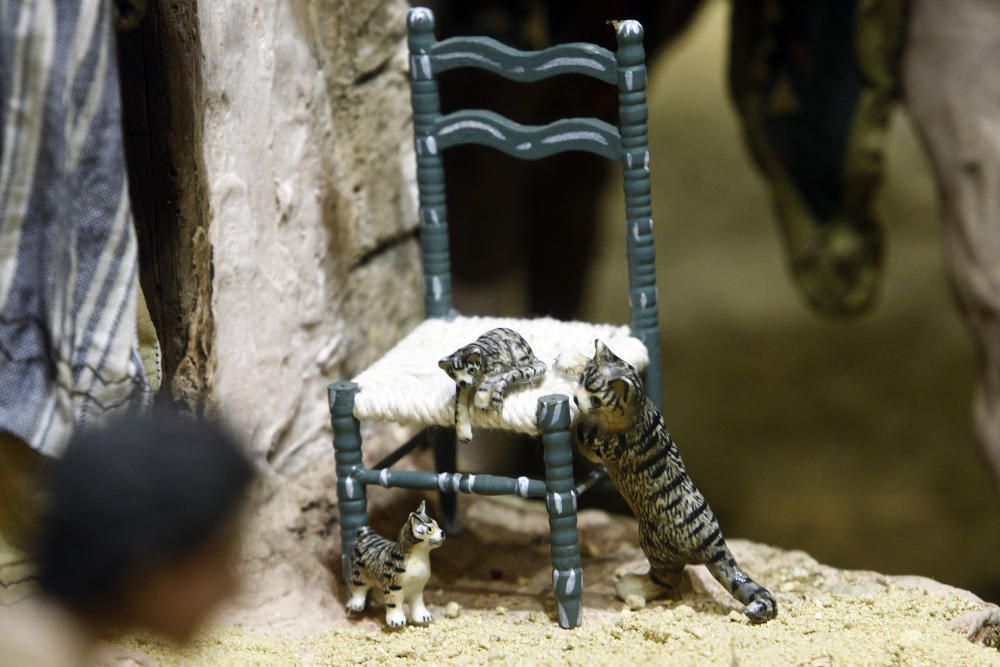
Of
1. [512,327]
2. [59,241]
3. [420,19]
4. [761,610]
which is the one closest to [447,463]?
[512,327]

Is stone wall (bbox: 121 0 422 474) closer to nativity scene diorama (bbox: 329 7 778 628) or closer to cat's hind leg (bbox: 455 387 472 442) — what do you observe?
nativity scene diorama (bbox: 329 7 778 628)

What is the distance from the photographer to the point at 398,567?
105 inches

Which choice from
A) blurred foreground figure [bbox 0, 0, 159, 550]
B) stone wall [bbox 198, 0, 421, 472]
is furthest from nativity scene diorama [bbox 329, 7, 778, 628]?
blurred foreground figure [bbox 0, 0, 159, 550]

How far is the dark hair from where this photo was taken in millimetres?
1551

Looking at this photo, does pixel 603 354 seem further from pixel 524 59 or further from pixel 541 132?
pixel 524 59

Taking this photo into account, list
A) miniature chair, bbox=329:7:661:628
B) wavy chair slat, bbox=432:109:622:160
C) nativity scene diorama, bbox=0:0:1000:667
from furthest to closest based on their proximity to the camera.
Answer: wavy chair slat, bbox=432:109:622:160, miniature chair, bbox=329:7:661:628, nativity scene diorama, bbox=0:0:1000:667

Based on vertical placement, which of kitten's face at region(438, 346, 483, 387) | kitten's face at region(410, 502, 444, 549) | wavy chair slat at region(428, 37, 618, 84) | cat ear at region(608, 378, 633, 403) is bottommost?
kitten's face at region(410, 502, 444, 549)

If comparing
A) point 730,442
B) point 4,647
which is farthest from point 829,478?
point 4,647

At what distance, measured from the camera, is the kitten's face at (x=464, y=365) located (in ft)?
8.46

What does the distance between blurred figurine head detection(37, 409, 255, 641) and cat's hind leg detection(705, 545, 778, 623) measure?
135 cm

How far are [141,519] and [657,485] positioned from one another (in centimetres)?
137

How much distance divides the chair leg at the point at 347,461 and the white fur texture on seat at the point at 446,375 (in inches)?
1.0

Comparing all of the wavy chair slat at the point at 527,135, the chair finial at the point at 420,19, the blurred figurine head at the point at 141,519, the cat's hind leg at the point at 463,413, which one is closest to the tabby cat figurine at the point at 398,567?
the cat's hind leg at the point at 463,413

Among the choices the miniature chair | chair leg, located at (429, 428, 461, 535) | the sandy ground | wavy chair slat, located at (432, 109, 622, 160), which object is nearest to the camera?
the sandy ground
